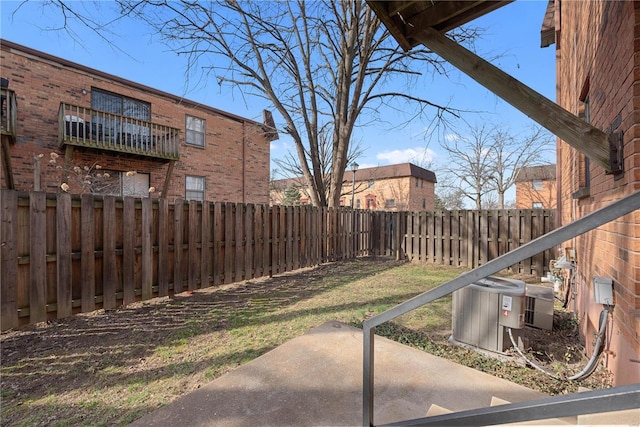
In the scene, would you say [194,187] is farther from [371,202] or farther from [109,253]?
[371,202]

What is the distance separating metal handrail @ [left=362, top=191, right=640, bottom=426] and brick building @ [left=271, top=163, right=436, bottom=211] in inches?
1108

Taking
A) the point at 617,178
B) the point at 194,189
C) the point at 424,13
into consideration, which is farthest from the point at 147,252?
the point at 194,189

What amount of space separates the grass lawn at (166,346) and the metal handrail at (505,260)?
70.8 inches

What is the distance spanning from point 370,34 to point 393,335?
28.2ft

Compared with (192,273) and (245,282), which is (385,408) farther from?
(245,282)

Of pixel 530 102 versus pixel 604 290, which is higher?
pixel 530 102

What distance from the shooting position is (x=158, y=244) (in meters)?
4.90

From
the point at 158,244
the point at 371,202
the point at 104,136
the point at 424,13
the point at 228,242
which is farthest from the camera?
the point at 371,202

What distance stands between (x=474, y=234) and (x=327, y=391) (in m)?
7.79

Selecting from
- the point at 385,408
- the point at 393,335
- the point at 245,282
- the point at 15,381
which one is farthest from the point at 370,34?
the point at 15,381

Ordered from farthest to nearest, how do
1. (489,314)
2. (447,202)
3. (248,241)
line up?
(447,202)
(248,241)
(489,314)

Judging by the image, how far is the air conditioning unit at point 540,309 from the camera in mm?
3920

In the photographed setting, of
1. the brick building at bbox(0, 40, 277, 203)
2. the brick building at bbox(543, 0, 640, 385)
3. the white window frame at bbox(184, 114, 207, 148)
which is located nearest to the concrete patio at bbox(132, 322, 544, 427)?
the brick building at bbox(543, 0, 640, 385)

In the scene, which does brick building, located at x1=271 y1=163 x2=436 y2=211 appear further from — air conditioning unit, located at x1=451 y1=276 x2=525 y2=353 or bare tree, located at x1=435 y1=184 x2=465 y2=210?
air conditioning unit, located at x1=451 y1=276 x2=525 y2=353
